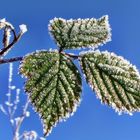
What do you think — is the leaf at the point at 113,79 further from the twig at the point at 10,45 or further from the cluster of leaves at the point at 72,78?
the twig at the point at 10,45

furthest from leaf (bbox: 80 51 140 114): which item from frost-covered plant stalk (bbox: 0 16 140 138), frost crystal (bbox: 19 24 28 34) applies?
frost crystal (bbox: 19 24 28 34)

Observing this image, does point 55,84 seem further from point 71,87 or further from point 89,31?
point 89,31

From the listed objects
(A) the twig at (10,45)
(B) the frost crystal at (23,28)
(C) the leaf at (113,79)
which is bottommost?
(C) the leaf at (113,79)

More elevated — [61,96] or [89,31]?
[89,31]

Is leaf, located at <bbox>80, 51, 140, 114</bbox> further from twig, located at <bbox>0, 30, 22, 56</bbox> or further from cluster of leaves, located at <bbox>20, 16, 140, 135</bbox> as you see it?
Answer: twig, located at <bbox>0, 30, 22, 56</bbox>

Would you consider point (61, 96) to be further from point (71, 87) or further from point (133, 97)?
point (133, 97)

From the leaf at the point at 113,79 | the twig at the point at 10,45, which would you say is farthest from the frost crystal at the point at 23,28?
the leaf at the point at 113,79

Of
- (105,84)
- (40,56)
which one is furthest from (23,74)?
(105,84)

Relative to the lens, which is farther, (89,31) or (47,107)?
(89,31)
